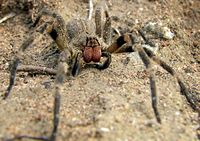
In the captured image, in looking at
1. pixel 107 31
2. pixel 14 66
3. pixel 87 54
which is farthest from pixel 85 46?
pixel 14 66

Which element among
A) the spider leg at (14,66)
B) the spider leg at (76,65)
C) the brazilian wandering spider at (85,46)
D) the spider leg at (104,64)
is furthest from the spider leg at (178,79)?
the spider leg at (14,66)

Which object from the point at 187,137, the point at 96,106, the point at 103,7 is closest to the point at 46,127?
the point at 96,106

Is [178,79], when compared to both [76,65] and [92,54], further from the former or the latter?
[76,65]

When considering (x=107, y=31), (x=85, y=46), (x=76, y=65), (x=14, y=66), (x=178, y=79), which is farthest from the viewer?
(x=107, y=31)

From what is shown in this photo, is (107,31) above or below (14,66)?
below

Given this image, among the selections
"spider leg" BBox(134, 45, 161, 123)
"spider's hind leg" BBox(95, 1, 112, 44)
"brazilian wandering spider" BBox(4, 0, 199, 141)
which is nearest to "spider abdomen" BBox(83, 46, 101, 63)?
"brazilian wandering spider" BBox(4, 0, 199, 141)

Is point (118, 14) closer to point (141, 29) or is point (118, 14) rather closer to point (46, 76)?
point (141, 29)

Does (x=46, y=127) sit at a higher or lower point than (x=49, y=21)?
lower

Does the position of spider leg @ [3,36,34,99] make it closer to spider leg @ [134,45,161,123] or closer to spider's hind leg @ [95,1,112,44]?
spider leg @ [134,45,161,123]
